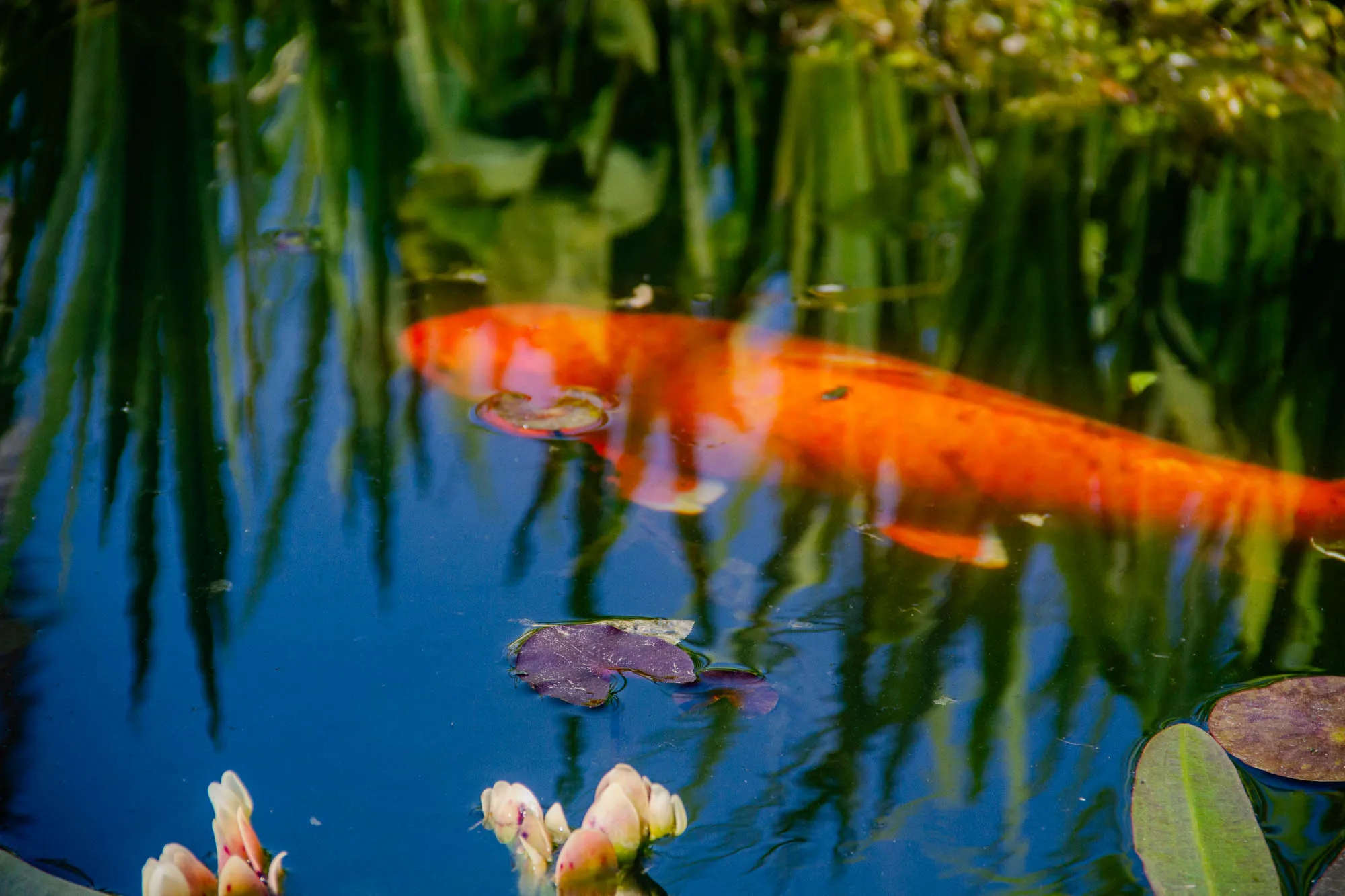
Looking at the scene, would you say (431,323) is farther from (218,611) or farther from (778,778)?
(778,778)

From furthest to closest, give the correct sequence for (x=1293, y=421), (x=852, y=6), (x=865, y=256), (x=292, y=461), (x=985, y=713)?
(x=852, y=6) < (x=865, y=256) < (x=1293, y=421) < (x=292, y=461) < (x=985, y=713)

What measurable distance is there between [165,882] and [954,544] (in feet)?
3.00

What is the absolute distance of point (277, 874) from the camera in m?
0.86

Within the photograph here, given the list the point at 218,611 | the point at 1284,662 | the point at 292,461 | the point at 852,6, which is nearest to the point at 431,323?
the point at 292,461

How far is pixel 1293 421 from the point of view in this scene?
5.24 ft

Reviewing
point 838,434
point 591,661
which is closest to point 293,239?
point 838,434

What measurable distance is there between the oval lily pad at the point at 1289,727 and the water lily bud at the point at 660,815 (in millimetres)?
545

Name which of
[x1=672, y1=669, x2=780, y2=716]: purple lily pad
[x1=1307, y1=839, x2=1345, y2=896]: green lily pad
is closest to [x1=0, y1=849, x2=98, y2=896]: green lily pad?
[x1=672, y1=669, x2=780, y2=716]: purple lily pad

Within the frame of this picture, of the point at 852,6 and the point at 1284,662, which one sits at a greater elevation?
the point at 852,6

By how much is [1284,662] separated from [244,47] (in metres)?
2.94

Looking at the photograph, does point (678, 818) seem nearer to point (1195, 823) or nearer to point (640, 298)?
point (1195, 823)

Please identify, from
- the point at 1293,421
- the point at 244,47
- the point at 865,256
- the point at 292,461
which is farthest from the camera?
the point at 244,47

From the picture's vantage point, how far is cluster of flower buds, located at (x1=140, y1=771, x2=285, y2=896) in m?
0.79

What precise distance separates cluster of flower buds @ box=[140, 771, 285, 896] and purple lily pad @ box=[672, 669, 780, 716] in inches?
15.5
